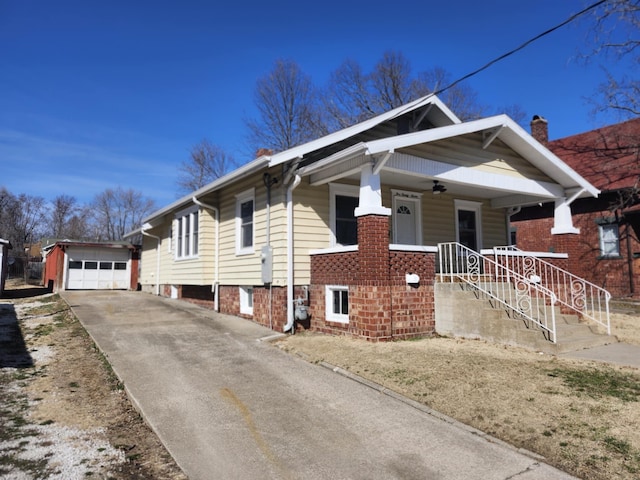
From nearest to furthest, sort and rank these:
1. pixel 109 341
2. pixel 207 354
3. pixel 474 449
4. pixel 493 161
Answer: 1. pixel 474 449
2. pixel 207 354
3. pixel 109 341
4. pixel 493 161

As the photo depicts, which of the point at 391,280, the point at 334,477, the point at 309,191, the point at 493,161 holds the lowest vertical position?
the point at 334,477

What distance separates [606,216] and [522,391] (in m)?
14.5

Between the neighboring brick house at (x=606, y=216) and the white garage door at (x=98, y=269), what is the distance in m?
20.1

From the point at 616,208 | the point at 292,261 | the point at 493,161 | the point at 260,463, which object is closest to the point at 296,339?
the point at 292,261

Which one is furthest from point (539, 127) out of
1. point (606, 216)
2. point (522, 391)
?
point (522, 391)

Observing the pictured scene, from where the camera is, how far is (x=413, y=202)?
12.3 meters

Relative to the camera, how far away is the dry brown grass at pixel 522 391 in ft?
Answer: 13.3

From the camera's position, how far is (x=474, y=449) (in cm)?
415

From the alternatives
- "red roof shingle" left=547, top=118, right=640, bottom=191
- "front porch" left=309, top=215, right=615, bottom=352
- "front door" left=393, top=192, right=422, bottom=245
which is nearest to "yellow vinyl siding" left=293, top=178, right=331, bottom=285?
"front porch" left=309, top=215, right=615, bottom=352

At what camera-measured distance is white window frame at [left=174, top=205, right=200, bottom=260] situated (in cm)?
1427

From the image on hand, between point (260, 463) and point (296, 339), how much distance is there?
5153 mm

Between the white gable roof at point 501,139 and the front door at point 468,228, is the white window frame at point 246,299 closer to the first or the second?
the white gable roof at point 501,139

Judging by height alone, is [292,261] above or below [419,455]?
above

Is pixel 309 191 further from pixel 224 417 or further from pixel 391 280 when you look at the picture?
pixel 224 417
